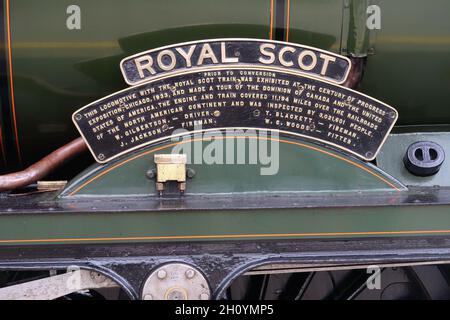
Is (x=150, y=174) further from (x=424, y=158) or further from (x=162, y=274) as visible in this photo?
(x=424, y=158)

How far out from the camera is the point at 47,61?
2.47 m

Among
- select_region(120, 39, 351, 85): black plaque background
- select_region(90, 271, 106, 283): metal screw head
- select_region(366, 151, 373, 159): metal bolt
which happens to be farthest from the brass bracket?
select_region(366, 151, 373, 159): metal bolt

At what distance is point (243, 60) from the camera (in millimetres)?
2391

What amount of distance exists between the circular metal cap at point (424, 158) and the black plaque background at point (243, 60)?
498mm

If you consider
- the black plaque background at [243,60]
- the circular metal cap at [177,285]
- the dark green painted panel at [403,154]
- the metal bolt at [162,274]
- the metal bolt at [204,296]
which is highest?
the black plaque background at [243,60]

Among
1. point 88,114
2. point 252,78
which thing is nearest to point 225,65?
point 252,78

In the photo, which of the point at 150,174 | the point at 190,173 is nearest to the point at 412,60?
the point at 190,173

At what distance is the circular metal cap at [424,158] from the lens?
8.43 feet

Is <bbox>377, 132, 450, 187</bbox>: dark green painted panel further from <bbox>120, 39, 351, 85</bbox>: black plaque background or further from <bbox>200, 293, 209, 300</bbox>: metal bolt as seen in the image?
<bbox>200, 293, 209, 300</bbox>: metal bolt

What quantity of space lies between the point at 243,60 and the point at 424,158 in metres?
0.93

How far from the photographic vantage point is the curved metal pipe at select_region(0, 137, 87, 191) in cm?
245

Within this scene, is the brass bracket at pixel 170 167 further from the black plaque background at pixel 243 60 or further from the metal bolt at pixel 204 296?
the metal bolt at pixel 204 296

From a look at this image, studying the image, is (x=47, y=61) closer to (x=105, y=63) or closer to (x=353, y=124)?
(x=105, y=63)

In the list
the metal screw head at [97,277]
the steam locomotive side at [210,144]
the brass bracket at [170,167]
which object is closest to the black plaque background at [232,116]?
the steam locomotive side at [210,144]
